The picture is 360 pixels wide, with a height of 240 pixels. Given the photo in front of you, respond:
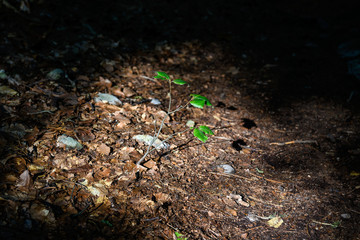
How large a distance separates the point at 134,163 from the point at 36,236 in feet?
2.48

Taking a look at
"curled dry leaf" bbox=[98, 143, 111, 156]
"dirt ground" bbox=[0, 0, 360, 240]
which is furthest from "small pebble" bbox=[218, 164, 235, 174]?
"curled dry leaf" bbox=[98, 143, 111, 156]

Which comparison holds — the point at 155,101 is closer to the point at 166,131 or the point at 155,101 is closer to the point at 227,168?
the point at 166,131

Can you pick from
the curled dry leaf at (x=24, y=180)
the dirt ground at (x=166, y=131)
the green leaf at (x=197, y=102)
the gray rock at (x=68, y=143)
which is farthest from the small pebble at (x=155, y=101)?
the curled dry leaf at (x=24, y=180)

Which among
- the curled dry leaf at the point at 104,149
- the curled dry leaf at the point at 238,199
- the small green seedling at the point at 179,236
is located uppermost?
the curled dry leaf at the point at 104,149

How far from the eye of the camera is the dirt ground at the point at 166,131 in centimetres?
160

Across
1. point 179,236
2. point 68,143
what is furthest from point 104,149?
point 179,236

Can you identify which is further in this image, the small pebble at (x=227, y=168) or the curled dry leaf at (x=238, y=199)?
the small pebble at (x=227, y=168)

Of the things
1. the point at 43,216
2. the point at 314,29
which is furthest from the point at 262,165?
the point at 314,29

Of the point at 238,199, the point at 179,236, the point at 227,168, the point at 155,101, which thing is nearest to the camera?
the point at 179,236

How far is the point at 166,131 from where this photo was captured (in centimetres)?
231

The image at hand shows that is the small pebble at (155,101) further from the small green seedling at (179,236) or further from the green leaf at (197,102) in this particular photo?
the small green seedling at (179,236)

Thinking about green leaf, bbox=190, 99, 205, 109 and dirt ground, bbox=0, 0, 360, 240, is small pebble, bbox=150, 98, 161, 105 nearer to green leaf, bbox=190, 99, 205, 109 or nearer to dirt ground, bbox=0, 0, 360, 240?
dirt ground, bbox=0, 0, 360, 240

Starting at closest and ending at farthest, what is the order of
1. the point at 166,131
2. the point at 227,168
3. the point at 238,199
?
the point at 238,199 < the point at 227,168 < the point at 166,131

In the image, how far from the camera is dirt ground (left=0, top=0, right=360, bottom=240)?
1.60m
